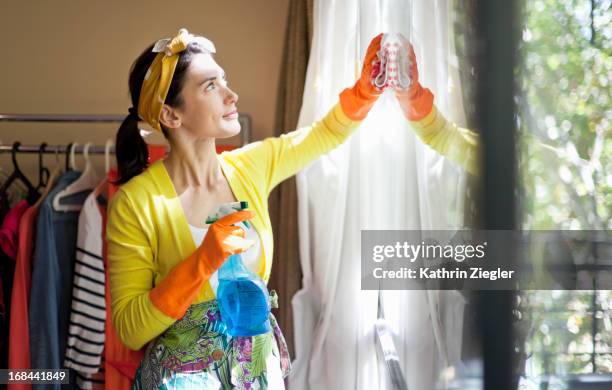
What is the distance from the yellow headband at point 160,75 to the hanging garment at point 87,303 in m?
0.79

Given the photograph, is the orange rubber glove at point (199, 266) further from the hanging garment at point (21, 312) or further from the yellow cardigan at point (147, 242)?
the hanging garment at point (21, 312)

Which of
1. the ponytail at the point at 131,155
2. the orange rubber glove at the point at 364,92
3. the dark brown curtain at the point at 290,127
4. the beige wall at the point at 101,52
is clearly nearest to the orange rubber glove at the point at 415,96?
the orange rubber glove at the point at 364,92

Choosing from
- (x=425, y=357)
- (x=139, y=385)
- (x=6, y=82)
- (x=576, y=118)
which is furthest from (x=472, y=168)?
(x=6, y=82)

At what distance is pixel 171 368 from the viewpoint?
125cm

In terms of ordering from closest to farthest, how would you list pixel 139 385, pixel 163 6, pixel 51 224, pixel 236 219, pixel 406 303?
pixel 406 303, pixel 236 219, pixel 139 385, pixel 51 224, pixel 163 6

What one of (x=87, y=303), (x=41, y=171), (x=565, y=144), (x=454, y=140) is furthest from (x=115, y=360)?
(x=565, y=144)

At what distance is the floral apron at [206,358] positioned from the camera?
125 centimetres

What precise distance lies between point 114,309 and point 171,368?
0.16 metres

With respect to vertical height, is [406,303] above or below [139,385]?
above

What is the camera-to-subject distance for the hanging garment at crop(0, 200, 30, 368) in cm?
208

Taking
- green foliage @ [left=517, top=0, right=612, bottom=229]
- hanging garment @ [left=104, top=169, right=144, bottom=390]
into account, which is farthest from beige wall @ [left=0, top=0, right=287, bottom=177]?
green foliage @ [left=517, top=0, right=612, bottom=229]

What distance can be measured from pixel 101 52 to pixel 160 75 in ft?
4.75

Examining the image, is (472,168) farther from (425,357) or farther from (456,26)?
(425,357)

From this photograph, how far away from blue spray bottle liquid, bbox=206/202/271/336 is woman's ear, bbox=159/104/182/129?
22 cm
